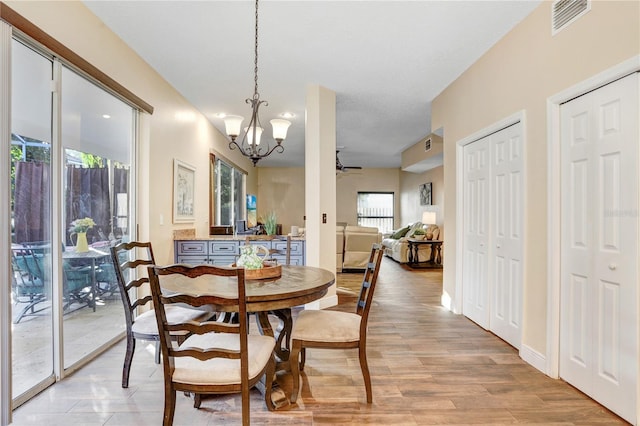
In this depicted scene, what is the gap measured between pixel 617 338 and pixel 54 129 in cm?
382

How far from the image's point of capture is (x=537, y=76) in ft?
8.43

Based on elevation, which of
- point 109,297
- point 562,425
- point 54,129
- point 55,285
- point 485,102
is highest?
point 485,102

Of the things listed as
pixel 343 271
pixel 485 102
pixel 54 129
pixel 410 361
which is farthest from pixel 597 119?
pixel 343 271

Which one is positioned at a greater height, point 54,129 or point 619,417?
point 54,129

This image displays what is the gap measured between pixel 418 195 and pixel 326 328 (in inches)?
318

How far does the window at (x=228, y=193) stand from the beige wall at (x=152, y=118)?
0.73m

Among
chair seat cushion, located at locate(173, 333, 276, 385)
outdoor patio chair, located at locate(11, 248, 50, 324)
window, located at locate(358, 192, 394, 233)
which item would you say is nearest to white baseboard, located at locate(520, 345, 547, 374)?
chair seat cushion, located at locate(173, 333, 276, 385)

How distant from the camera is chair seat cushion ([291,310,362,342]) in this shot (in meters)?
2.05

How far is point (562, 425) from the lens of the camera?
1852 mm

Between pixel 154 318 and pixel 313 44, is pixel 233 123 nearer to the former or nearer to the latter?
pixel 313 44

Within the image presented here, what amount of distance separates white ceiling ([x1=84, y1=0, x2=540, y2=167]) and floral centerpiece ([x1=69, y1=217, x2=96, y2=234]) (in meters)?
1.63

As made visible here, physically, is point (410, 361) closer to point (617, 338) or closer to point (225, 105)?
point (617, 338)

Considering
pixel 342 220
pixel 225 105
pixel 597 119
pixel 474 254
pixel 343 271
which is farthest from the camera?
pixel 342 220

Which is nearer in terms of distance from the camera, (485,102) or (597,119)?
(597,119)
